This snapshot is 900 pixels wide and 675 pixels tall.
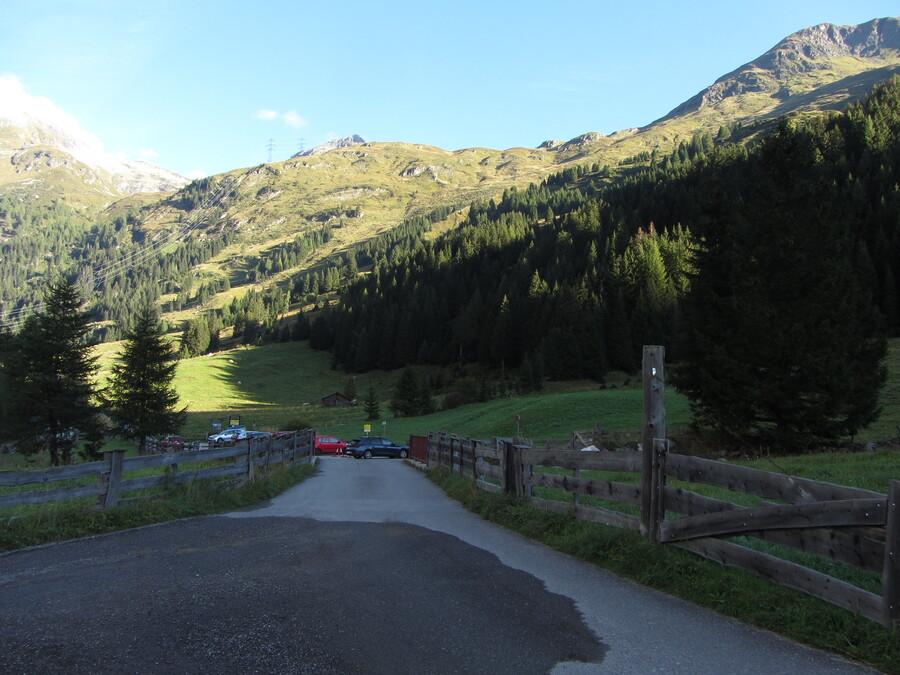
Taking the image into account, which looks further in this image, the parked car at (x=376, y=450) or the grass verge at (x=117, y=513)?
the parked car at (x=376, y=450)

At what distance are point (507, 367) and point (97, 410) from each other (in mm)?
70878

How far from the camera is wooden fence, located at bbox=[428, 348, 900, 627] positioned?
14.6 ft

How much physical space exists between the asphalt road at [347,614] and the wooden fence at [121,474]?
1.09 m

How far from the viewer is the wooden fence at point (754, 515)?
14.6ft

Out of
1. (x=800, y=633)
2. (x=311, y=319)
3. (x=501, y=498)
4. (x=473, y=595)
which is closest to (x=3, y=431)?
(x=501, y=498)

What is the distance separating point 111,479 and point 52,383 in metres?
33.5

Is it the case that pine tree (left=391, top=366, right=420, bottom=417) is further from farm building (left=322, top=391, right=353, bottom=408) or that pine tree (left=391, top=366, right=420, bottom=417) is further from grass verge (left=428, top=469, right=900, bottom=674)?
grass verge (left=428, top=469, right=900, bottom=674)

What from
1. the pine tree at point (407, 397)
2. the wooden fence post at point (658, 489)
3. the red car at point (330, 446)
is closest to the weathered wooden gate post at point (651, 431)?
the wooden fence post at point (658, 489)

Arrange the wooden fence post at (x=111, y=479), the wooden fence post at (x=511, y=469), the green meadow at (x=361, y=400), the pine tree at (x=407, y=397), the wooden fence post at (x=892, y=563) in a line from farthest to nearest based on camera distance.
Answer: the pine tree at (x=407, y=397) < the green meadow at (x=361, y=400) < the wooden fence post at (x=511, y=469) < the wooden fence post at (x=111, y=479) < the wooden fence post at (x=892, y=563)

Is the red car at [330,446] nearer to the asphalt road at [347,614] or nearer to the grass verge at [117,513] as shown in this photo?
the grass verge at [117,513]

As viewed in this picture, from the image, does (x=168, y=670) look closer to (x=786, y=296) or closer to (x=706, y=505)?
(x=706, y=505)

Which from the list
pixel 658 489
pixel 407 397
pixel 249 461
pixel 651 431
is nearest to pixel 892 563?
pixel 658 489

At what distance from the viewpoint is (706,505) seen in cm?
628

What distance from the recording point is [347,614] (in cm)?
509
